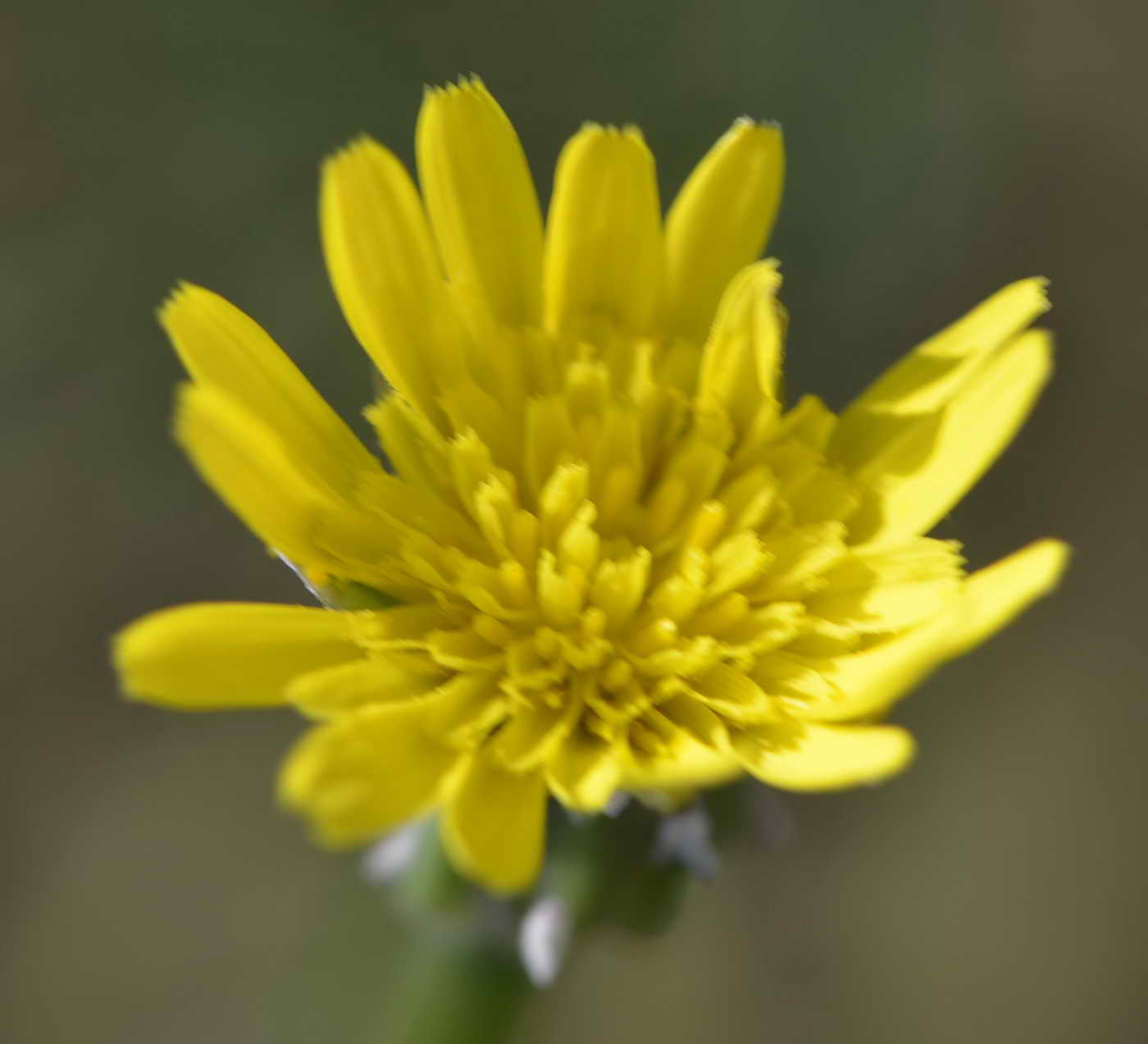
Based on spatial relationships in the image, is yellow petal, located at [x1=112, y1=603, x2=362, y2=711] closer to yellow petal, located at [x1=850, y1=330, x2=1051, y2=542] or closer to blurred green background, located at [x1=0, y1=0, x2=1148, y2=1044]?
yellow petal, located at [x1=850, y1=330, x2=1051, y2=542]

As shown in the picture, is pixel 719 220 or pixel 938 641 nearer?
pixel 938 641

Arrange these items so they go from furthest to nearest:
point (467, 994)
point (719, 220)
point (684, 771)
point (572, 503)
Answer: point (467, 994) → point (719, 220) → point (572, 503) → point (684, 771)

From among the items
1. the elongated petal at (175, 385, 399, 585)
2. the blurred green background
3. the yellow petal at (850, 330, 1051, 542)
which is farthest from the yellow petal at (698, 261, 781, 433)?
the blurred green background

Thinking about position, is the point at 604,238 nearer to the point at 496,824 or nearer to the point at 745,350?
the point at 745,350

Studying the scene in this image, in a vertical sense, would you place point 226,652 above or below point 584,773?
above

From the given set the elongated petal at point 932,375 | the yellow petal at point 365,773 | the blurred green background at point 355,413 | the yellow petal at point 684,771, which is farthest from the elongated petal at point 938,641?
the blurred green background at point 355,413

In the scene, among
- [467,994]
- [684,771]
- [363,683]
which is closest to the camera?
[684,771]

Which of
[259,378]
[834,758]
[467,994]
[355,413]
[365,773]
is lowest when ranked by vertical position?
[467,994]

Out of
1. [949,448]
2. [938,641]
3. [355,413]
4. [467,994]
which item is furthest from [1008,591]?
[355,413]
